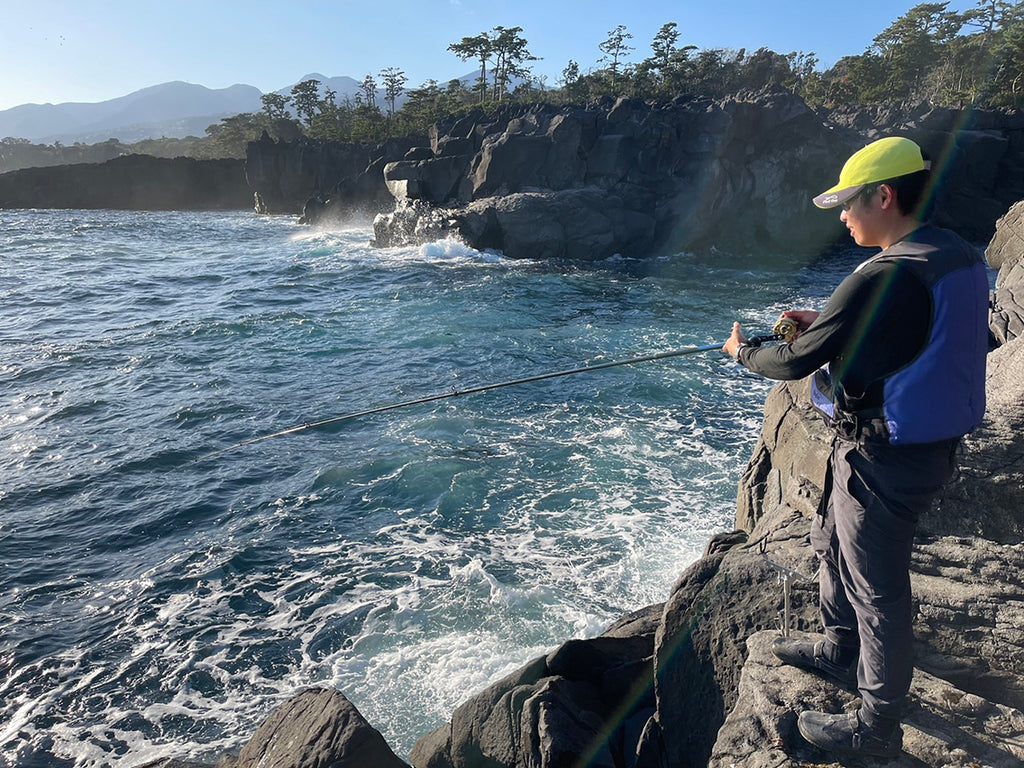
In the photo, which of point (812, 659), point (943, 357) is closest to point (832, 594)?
point (812, 659)

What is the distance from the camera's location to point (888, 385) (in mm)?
2418

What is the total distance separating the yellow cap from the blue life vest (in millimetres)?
277

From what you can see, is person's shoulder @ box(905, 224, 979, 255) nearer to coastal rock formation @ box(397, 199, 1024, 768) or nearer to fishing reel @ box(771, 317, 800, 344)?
fishing reel @ box(771, 317, 800, 344)

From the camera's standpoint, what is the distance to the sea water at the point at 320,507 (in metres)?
6.11

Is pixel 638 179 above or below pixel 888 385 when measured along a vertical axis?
above

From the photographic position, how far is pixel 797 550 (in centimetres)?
396

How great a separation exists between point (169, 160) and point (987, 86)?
2965 inches

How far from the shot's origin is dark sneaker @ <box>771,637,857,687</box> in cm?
299

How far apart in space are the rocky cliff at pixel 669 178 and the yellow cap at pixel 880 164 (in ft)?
101

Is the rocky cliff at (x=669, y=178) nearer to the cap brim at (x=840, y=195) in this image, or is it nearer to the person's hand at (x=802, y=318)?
the person's hand at (x=802, y=318)

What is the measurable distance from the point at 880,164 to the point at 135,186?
78995 millimetres

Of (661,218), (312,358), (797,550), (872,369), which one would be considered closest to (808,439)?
(797,550)

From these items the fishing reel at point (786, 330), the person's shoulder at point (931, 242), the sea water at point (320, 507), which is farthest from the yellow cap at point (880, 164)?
the sea water at point (320, 507)

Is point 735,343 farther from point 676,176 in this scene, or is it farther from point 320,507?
point 676,176
